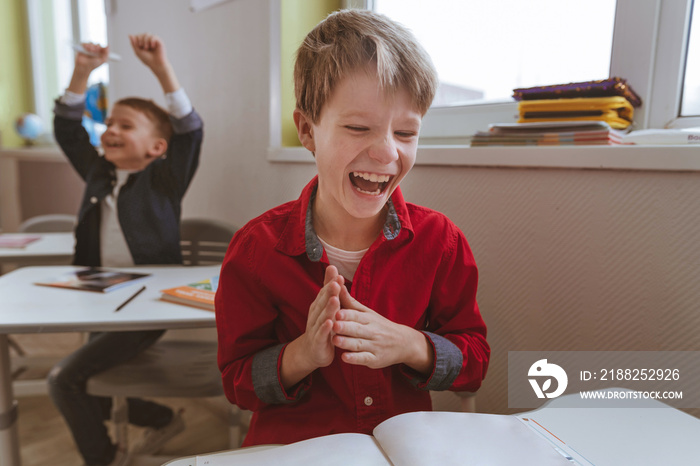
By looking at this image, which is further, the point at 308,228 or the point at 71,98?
the point at 71,98

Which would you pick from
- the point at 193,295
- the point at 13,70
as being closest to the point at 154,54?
the point at 193,295

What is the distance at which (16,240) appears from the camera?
1.84 metres

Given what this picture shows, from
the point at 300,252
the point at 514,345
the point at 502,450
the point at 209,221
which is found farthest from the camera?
the point at 209,221

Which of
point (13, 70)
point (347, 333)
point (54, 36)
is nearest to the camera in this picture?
point (347, 333)

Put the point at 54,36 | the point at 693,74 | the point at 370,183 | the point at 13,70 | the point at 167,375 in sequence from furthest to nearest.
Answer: the point at 54,36 < the point at 13,70 < the point at 167,375 < the point at 693,74 < the point at 370,183

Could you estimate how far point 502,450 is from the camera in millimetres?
519

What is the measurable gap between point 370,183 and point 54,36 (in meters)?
4.16

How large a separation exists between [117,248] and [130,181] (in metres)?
0.24

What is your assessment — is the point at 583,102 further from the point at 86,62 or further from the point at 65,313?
the point at 86,62

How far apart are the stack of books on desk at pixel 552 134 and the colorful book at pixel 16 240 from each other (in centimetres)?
170

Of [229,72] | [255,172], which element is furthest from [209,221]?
[229,72]

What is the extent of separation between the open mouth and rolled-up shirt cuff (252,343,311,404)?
0.28 meters

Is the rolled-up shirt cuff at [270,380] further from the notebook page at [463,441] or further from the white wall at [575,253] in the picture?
the white wall at [575,253]

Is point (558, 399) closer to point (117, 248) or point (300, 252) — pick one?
point (300, 252)
